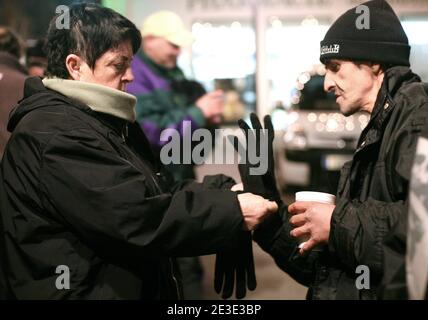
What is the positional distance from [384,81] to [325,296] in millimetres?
1017

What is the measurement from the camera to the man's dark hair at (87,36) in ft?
9.48

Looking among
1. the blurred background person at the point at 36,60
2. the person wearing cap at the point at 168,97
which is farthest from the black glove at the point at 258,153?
the blurred background person at the point at 36,60

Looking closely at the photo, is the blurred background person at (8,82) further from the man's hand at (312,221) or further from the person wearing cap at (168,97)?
the man's hand at (312,221)

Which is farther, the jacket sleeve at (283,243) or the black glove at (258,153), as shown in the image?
the jacket sleeve at (283,243)

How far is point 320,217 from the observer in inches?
105

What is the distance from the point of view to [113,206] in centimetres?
251

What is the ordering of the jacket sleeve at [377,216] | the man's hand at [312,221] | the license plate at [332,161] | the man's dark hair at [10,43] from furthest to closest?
the license plate at [332,161]
the man's dark hair at [10,43]
the man's hand at [312,221]
the jacket sleeve at [377,216]

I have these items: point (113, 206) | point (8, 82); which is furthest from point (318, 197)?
point (8, 82)

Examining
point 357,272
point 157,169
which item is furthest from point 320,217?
point 157,169

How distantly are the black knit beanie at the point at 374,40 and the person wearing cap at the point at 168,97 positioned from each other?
2.11 m

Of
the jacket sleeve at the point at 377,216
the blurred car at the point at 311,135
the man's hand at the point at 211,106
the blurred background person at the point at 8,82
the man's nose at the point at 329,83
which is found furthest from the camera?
the blurred car at the point at 311,135

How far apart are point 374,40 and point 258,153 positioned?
781 mm
